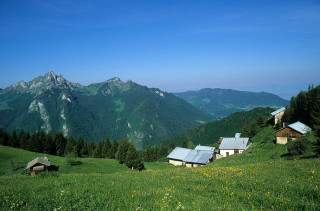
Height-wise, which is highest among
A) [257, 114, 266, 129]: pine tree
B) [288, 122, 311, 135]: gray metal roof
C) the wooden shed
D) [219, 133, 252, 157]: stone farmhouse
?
[257, 114, 266, 129]: pine tree

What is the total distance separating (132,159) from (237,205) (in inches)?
2054

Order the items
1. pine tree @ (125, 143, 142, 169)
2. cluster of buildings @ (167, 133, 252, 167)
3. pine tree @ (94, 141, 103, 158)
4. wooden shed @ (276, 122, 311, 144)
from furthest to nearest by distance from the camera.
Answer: pine tree @ (94, 141, 103, 158), cluster of buildings @ (167, 133, 252, 167), pine tree @ (125, 143, 142, 169), wooden shed @ (276, 122, 311, 144)

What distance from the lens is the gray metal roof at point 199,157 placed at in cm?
6306

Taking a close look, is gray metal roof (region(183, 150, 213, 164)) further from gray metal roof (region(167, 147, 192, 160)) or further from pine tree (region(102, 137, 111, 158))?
pine tree (region(102, 137, 111, 158))

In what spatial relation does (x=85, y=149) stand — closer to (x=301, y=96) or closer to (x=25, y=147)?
(x=25, y=147)

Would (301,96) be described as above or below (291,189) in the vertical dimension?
above

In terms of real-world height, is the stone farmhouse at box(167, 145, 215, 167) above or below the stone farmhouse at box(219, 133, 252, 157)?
below

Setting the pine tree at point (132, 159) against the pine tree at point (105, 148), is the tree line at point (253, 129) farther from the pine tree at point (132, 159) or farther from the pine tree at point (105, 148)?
the pine tree at point (105, 148)

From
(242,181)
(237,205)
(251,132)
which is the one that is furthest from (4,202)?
(251,132)

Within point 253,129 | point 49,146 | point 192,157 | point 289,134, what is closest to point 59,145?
point 49,146

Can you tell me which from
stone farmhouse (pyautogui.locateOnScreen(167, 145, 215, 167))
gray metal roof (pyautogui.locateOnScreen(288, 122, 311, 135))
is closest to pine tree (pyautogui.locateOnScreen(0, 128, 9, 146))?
stone farmhouse (pyautogui.locateOnScreen(167, 145, 215, 167))

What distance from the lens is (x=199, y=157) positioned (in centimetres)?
6506

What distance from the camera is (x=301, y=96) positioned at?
58.3 m

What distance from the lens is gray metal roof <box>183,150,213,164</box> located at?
63062mm
